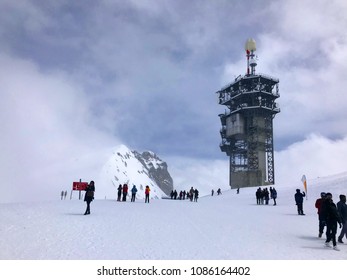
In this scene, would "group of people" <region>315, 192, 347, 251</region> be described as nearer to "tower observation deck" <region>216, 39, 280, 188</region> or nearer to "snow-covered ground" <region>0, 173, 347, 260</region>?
"snow-covered ground" <region>0, 173, 347, 260</region>

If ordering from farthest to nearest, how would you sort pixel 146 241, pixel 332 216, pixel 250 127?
pixel 250 127
pixel 332 216
pixel 146 241

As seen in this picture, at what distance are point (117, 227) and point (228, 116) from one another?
6921 centimetres

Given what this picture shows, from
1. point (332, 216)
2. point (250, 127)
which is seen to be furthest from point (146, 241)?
point (250, 127)

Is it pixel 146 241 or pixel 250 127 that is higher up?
pixel 250 127

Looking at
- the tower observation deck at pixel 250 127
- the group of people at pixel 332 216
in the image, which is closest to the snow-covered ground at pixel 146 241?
the group of people at pixel 332 216

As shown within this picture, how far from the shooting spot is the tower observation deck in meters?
73.6

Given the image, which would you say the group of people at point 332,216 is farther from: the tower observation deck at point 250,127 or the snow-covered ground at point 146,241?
the tower observation deck at point 250,127

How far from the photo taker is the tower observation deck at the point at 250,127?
2896 inches

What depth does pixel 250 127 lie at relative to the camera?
7512 cm

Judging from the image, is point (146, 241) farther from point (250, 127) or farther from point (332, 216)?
point (250, 127)
